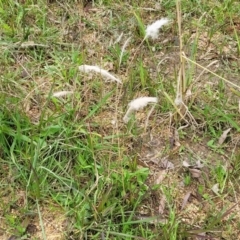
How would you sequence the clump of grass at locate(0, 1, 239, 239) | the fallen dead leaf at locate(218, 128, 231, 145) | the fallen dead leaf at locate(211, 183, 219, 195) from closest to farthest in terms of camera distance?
1. the clump of grass at locate(0, 1, 239, 239)
2. the fallen dead leaf at locate(211, 183, 219, 195)
3. the fallen dead leaf at locate(218, 128, 231, 145)

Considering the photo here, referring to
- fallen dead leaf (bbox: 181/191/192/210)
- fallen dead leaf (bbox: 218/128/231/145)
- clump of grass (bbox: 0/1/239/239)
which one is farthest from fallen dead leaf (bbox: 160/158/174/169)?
fallen dead leaf (bbox: 218/128/231/145)

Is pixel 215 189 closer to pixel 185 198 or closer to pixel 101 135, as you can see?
pixel 185 198

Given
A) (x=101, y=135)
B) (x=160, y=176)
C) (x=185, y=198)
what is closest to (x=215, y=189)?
(x=185, y=198)

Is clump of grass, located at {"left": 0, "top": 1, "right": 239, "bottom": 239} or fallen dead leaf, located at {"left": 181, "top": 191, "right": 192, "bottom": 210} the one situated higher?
clump of grass, located at {"left": 0, "top": 1, "right": 239, "bottom": 239}

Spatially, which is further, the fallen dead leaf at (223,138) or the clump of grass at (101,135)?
the fallen dead leaf at (223,138)

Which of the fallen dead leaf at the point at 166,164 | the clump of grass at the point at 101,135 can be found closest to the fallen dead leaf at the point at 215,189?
the clump of grass at the point at 101,135

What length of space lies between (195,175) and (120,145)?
13.6 inches

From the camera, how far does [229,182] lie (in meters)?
1.98

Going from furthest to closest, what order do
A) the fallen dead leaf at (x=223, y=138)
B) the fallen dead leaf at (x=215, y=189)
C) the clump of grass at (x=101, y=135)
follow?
the fallen dead leaf at (x=223, y=138) < the fallen dead leaf at (x=215, y=189) < the clump of grass at (x=101, y=135)

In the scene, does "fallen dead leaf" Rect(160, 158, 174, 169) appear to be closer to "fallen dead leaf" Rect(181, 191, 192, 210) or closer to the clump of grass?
the clump of grass

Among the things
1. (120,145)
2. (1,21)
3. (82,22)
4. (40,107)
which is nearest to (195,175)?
(120,145)

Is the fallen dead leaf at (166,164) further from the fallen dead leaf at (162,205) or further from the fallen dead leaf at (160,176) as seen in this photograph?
the fallen dead leaf at (162,205)

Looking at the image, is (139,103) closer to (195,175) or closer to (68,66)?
(195,175)

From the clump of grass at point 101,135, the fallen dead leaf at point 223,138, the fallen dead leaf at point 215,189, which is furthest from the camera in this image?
the fallen dead leaf at point 223,138
